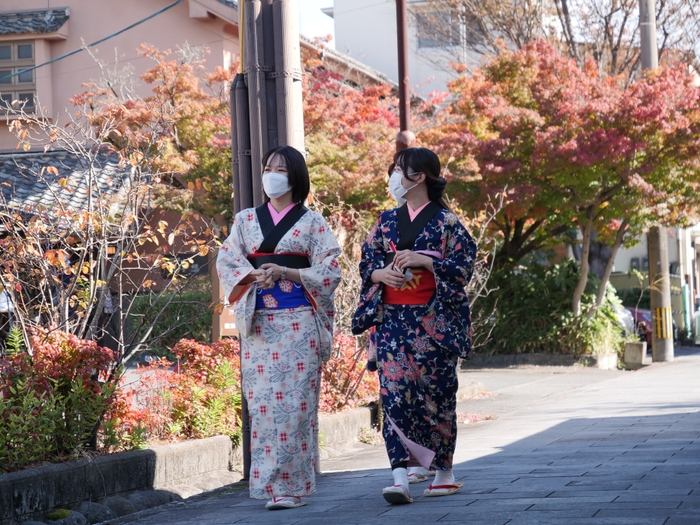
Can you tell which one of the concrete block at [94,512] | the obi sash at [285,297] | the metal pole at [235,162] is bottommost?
the concrete block at [94,512]

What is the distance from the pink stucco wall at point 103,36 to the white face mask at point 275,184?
1425cm

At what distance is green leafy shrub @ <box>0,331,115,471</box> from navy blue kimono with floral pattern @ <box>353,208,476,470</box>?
1723mm

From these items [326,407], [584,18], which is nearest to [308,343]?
[326,407]

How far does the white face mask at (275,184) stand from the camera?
17.5 ft

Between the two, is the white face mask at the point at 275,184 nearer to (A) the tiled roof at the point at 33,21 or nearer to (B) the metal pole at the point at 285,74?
(B) the metal pole at the point at 285,74

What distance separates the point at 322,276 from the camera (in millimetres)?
5258

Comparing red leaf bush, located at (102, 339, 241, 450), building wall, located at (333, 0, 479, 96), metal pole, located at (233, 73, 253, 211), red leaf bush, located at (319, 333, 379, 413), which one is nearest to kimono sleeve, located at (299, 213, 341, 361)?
metal pole, located at (233, 73, 253, 211)

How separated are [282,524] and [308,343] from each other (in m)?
1.09

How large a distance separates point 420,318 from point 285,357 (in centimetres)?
78

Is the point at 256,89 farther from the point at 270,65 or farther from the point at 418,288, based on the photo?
the point at 418,288

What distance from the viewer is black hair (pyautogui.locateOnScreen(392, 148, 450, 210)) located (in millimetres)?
5258

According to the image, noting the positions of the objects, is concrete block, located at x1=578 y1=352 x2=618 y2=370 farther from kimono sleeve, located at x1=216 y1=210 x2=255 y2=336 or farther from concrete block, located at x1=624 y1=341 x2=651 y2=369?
kimono sleeve, located at x1=216 y1=210 x2=255 y2=336

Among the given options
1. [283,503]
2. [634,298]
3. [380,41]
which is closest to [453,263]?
[283,503]

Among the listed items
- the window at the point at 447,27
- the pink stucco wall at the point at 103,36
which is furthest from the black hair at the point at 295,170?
the window at the point at 447,27
